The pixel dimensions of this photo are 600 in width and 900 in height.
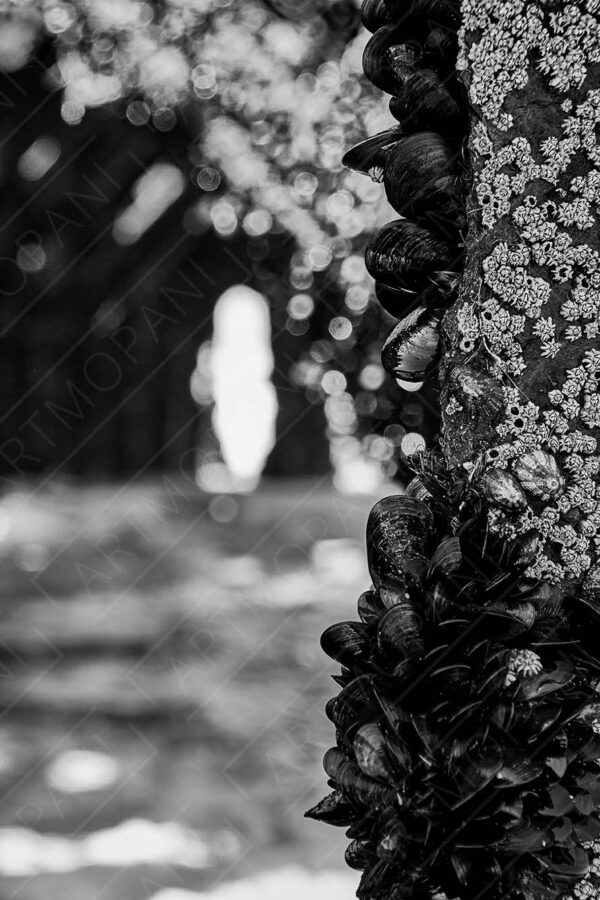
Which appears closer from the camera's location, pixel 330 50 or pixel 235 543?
pixel 330 50

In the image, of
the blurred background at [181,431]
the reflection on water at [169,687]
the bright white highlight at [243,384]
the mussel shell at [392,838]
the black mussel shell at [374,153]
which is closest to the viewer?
the mussel shell at [392,838]

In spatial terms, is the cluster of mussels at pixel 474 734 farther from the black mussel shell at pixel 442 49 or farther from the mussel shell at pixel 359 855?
the black mussel shell at pixel 442 49

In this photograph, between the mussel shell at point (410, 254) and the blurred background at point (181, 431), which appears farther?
the blurred background at point (181, 431)

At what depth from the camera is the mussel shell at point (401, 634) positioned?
471 millimetres

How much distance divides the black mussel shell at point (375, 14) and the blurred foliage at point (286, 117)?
137 cm

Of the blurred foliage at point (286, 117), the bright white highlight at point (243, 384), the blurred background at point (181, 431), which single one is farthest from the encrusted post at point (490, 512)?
the bright white highlight at point (243, 384)

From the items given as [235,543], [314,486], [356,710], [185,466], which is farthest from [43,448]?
[356,710]

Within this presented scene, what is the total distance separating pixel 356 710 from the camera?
49cm

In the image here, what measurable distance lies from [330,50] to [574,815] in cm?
184

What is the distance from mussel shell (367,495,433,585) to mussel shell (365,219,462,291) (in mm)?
137

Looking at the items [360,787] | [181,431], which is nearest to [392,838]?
[360,787]

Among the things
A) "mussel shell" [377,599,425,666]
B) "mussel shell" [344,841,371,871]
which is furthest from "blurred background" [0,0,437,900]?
"mussel shell" [377,599,425,666]

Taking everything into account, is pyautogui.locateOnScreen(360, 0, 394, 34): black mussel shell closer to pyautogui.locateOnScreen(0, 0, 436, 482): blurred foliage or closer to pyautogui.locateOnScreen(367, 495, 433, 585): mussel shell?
pyautogui.locateOnScreen(367, 495, 433, 585): mussel shell

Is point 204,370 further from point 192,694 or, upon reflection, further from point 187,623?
point 192,694
